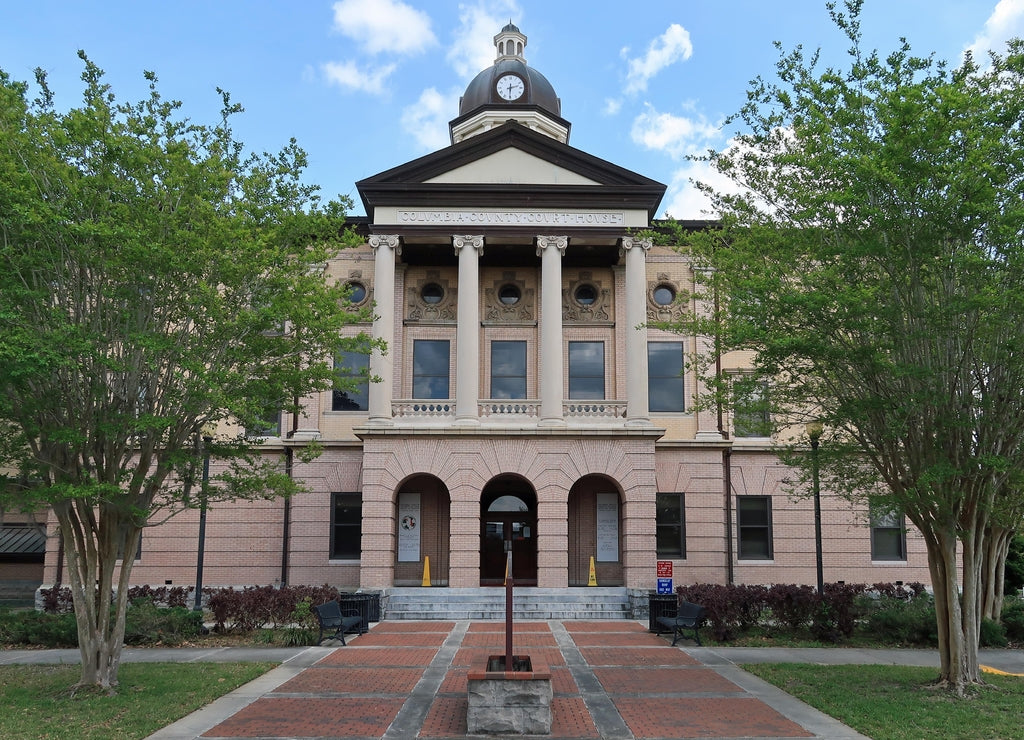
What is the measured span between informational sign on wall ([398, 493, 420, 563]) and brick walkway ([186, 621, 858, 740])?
29.7 feet

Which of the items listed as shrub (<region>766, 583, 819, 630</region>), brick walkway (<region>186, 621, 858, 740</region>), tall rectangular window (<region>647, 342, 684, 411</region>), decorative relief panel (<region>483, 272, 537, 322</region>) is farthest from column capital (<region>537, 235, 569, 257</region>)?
brick walkway (<region>186, 621, 858, 740</region>)

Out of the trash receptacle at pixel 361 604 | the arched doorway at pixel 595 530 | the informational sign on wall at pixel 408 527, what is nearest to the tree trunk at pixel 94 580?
the trash receptacle at pixel 361 604

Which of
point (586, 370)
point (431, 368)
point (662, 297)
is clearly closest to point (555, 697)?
point (586, 370)

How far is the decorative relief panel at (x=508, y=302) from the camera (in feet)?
99.1

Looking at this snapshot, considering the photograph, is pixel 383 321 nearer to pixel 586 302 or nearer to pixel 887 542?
pixel 586 302

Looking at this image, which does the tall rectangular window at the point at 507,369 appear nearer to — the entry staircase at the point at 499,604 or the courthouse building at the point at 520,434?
the courthouse building at the point at 520,434

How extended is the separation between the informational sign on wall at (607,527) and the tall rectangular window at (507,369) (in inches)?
181

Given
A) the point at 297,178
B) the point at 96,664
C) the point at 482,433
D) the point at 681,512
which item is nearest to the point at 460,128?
the point at 482,433

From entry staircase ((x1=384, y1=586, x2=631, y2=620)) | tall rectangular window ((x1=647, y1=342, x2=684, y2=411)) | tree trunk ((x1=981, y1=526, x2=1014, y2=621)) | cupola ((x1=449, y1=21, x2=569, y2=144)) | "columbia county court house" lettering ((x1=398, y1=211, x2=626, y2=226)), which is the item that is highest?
cupola ((x1=449, y1=21, x2=569, y2=144))

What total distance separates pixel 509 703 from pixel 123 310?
8.45 m

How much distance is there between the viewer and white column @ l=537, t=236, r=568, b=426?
26.5 metres

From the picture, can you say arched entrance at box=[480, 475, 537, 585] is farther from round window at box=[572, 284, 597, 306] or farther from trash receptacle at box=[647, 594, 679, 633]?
trash receptacle at box=[647, 594, 679, 633]

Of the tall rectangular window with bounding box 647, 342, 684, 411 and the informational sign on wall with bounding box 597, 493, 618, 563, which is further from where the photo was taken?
the tall rectangular window with bounding box 647, 342, 684, 411

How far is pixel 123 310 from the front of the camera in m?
13.4
